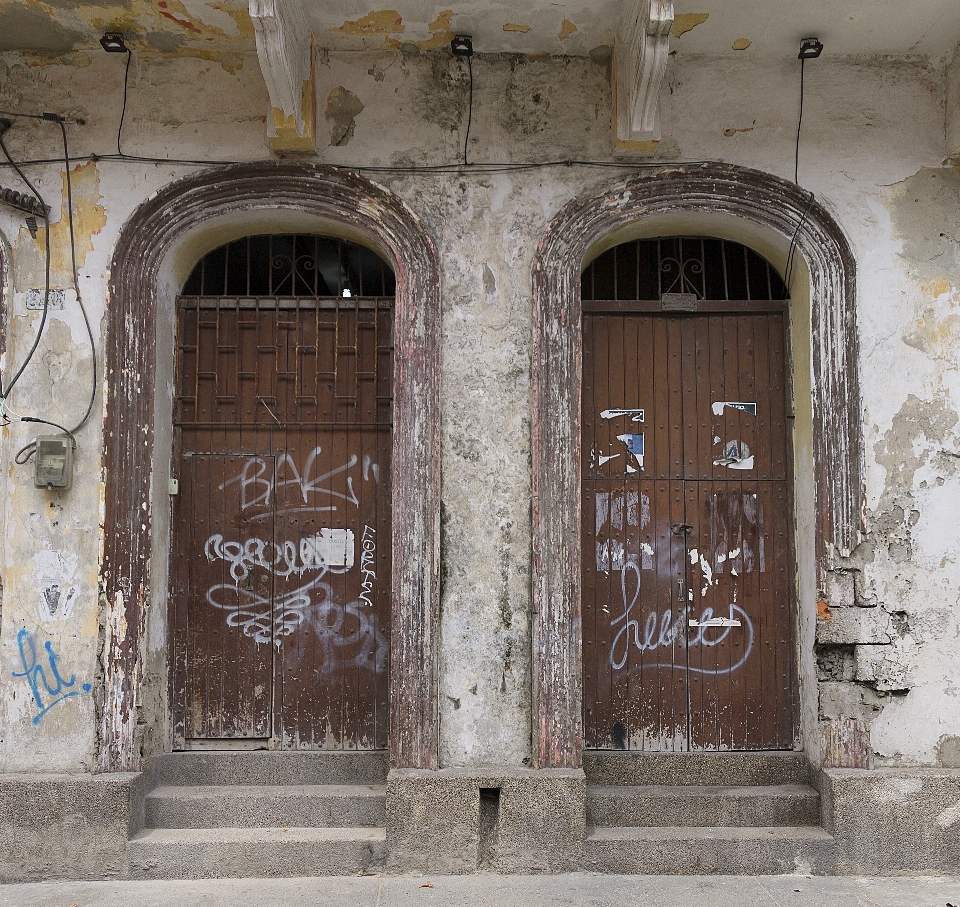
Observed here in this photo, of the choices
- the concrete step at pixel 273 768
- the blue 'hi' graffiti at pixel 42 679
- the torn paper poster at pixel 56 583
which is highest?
the torn paper poster at pixel 56 583

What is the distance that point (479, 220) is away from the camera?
505 cm

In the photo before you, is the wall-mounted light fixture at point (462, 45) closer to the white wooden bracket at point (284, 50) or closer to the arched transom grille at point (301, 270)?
the white wooden bracket at point (284, 50)

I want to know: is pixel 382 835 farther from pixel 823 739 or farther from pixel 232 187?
pixel 232 187

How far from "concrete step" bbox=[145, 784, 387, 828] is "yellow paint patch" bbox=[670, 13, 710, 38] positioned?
15.3 ft

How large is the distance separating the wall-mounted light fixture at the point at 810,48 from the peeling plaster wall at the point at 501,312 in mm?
136

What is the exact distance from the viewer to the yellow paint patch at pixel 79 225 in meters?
4.96

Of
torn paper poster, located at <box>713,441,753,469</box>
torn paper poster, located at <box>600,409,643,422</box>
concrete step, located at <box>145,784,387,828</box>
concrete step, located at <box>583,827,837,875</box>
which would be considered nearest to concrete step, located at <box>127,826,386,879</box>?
concrete step, located at <box>145,784,387,828</box>

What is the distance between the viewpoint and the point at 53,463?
188 inches

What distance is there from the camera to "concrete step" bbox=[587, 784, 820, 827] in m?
4.86

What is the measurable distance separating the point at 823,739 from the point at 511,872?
6.21 feet

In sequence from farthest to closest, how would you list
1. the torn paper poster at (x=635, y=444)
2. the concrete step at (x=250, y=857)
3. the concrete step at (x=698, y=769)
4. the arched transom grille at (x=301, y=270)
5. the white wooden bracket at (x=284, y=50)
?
1. the arched transom grille at (x=301, y=270)
2. the torn paper poster at (x=635, y=444)
3. the concrete step at (x=698, y=769)
4. the concrete step at (x=250, y=857)
5. the white wooden bracket at (x=284, y=50)

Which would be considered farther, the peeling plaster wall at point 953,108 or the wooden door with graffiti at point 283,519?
the wooden door with graffiti at point 283,519

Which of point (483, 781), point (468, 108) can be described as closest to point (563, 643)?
point (483, 781)

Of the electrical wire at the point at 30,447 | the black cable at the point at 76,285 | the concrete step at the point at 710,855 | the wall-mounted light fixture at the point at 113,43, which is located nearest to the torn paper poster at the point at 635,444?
the concrete step at the point at 710,855
